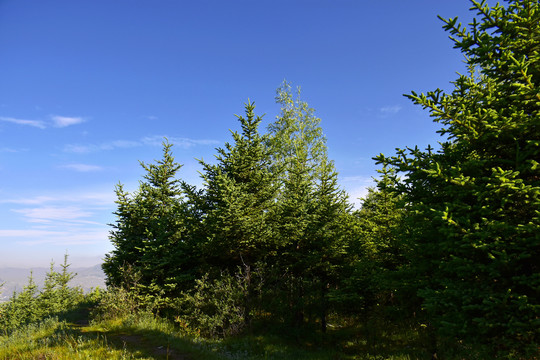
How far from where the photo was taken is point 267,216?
15289mm

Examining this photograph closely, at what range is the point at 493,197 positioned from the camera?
18.4ft

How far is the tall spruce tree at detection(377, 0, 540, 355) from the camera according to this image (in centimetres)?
514

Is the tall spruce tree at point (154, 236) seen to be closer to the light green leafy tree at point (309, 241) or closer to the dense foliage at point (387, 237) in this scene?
the dense foliage at point (387, 237)

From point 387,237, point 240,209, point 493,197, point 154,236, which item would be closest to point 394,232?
point 387,237

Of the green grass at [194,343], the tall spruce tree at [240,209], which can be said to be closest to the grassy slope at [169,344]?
the green grass at [194,343]

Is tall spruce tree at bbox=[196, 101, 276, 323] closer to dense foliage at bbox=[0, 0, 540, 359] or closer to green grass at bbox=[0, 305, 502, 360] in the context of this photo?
dense foliage at bbox=[0, 0, 540, 359]

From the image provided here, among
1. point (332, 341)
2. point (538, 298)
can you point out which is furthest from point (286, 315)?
point (538, 298)

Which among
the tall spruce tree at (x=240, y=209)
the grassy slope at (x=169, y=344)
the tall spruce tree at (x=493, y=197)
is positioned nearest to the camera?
the tall spruce tree at (x=493, y=197)

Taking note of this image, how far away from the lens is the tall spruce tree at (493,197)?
5145 millimetres

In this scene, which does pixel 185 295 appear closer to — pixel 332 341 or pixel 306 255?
pixel 306 255

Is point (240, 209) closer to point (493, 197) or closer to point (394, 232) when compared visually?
point (394, 232)

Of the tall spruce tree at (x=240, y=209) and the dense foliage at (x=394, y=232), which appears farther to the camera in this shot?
the tall spruce tree at (x=240, y=209)

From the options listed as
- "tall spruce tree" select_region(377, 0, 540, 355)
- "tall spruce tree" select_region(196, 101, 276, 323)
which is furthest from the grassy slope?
"tall spruce tree" select_region(377, 0, 540, 355)

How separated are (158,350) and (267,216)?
26.2 ft
